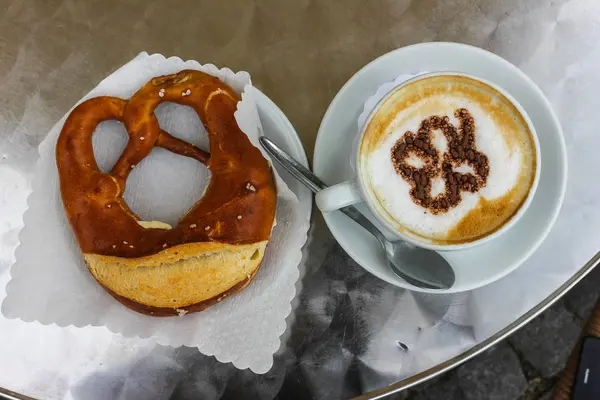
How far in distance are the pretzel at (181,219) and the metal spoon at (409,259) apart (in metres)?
0.04

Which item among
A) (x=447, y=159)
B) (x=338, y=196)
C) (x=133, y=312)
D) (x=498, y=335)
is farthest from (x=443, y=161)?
(x=133, y=312)

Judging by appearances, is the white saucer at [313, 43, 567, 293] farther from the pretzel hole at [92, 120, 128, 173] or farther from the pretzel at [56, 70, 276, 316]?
the pretzel hole at [92, 120, 128, 173]

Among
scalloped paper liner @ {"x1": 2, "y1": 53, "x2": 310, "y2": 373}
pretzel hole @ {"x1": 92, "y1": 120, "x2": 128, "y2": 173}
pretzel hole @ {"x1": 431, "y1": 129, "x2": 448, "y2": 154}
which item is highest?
pretzel hole @ {"x1": 431, "y1": 129, "x2": 448, "y2": 154}

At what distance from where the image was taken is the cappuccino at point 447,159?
2.38 ft

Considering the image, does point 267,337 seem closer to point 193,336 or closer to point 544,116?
point 193,336

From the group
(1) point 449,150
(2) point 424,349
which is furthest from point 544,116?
(2) point 424,349

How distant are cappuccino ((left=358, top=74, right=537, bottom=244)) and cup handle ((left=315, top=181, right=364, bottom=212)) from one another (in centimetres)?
2

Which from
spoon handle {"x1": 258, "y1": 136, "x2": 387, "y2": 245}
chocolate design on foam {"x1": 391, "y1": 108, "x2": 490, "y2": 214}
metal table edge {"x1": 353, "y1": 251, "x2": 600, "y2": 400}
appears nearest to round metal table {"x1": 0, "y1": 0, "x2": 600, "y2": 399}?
metal table edge {"x1": 353, "y1": 251, "x2": 600, "y2": 400}

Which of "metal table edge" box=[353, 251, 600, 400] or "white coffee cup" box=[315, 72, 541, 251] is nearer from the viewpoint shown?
"white coffee cup" box=[315, 72, 541, 251]

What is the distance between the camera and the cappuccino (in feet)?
2.38

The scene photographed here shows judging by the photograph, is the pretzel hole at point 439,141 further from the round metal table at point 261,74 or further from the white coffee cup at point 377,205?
the round metal table at point 261,74

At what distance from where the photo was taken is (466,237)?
741 millimetres

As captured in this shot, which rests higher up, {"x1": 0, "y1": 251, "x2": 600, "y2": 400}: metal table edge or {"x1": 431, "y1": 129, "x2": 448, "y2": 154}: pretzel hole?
{"x1": 431, "y1": 129, "x2": 448, "y2": 154}: pretzel hole

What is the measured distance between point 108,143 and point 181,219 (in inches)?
6.9
